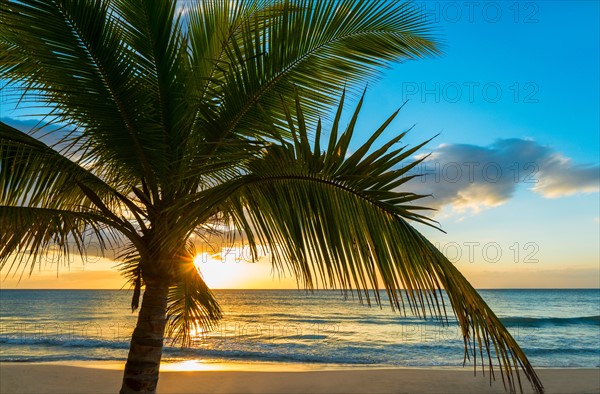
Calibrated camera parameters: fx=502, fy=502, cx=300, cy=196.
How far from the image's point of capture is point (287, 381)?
10.7 m

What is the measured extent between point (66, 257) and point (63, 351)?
49.0 feet

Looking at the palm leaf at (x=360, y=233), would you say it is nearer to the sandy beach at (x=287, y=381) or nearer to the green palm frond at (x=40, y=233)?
the green palm frond at (x=40, y=233)

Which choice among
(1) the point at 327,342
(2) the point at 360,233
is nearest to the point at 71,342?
(1) the point at 327,342

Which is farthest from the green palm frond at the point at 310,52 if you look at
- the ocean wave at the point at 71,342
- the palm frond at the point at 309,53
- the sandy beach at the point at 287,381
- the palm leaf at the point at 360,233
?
the ocean wave at the point at 71,342

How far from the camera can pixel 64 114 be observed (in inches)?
153

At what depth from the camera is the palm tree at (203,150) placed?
3.10 meters

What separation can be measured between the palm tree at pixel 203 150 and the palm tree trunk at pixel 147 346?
11 millimetres

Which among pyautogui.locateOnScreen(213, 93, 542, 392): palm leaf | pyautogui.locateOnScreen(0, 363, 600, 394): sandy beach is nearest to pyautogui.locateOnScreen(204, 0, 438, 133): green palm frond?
pyautogui.locateOnScreen(213, 93, 542, 392): palm leaf

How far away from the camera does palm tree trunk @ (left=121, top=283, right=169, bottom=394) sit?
4.20 metres

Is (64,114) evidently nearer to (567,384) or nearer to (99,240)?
(99,240)

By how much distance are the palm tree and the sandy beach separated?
611 centimetres

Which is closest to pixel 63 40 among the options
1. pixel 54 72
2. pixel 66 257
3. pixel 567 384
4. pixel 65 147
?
pixel 54 72

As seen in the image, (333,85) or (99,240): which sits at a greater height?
(333,85)

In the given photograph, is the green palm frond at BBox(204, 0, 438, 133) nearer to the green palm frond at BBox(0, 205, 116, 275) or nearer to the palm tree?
the palm tree
